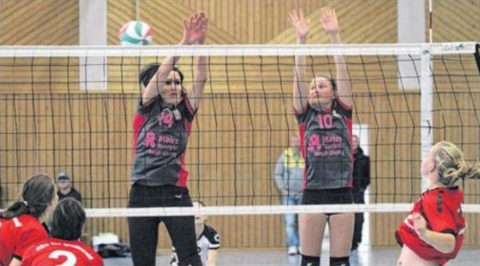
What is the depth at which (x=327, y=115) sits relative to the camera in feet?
23.7

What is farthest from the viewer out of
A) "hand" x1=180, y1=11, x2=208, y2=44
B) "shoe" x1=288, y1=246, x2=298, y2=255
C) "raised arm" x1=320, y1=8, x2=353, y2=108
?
"shoe" x1=288, y1=246, x2=298, y2=255

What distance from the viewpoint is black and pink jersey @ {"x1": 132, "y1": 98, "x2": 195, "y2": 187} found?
22.9 feet

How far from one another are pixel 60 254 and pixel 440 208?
217 centimetres

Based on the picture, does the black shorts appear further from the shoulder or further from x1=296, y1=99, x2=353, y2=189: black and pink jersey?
the shoulder

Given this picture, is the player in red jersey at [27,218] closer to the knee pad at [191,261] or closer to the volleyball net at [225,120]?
the knee pad at [191,261]

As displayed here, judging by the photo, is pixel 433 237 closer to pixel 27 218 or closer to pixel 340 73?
pixel 340 73

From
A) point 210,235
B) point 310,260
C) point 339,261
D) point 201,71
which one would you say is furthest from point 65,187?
point 339,261

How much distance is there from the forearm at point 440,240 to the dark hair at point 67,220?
189 cm

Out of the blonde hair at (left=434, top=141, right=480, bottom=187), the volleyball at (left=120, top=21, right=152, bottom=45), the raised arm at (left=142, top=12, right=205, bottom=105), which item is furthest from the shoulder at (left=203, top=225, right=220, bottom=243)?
the blonde hair at (left=434, top=141, right=480, bottom=187)

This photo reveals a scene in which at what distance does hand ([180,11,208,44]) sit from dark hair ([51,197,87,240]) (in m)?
2.13

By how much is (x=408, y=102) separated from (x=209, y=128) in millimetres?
3279

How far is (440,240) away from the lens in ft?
18.4

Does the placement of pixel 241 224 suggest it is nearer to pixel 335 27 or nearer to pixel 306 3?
pixel 306 3

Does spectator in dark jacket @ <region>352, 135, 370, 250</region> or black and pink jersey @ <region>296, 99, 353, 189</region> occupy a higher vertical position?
black and pink jersey @ <region>296, 99, 353, 189</region>
